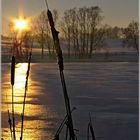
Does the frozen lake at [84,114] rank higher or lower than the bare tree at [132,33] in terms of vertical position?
lower

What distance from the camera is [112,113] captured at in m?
8.06

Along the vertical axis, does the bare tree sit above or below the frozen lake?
above

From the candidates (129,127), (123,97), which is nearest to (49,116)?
(129,127)

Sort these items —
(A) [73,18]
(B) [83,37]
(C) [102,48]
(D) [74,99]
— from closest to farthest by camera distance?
(D) [74,99] → (A) [73,18] → (B) [83,37] → (C) [102,48]

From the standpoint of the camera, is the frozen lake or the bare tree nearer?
the frozen lake

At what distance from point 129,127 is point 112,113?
1.31m

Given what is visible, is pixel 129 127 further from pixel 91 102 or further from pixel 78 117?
pixel 91 102

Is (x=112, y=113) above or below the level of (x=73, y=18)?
below

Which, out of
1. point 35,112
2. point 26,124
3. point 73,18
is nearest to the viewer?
point 26,124

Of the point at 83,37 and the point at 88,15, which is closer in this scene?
the point at 88,15

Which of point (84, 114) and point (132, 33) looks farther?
point (132, 33)

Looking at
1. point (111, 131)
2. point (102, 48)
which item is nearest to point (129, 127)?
point (111, 131)

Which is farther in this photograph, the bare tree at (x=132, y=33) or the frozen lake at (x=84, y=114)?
the bare tree at (x=132, y=33)

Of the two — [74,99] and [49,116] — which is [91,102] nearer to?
[74,99]
